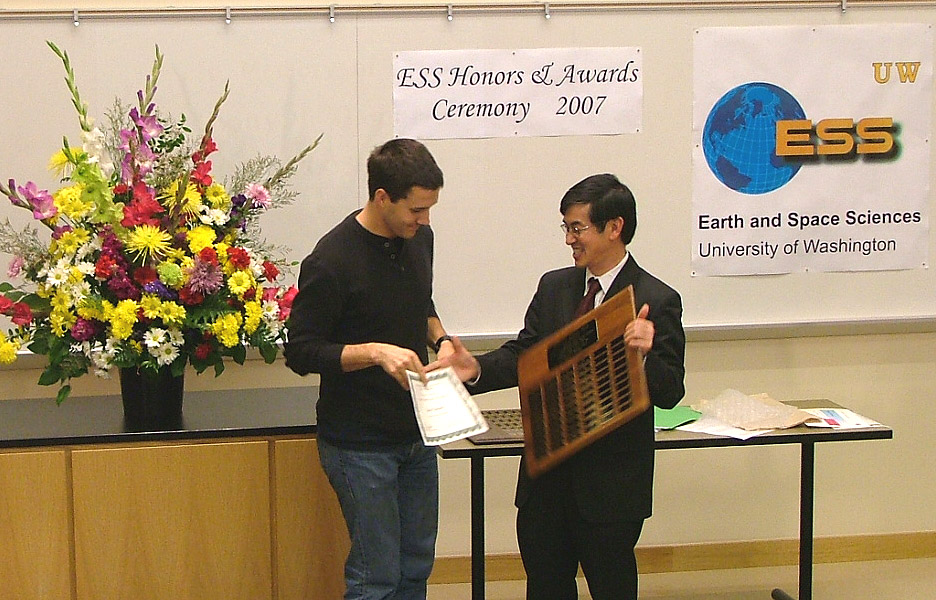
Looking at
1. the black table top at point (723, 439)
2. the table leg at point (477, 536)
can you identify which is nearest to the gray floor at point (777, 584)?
the table leg at point (477, 536)

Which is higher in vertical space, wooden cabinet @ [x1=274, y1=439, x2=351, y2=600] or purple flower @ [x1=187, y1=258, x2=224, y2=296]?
purple flower @ [x1=187, y1=258, x2=224, y2=296]

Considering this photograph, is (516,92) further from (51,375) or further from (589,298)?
(51,375)

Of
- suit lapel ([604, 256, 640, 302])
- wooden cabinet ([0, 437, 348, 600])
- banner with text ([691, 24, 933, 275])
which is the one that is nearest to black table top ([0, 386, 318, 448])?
wooden cabinet ([0, 437, 348, 600])

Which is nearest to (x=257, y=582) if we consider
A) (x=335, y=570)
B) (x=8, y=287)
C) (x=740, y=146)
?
(x=335, y=570)

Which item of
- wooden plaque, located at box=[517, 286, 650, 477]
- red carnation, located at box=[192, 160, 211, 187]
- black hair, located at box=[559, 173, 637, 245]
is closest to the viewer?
wooden plaque, located at box=[517, 286, 650, 477]

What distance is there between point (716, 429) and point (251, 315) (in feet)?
4.31

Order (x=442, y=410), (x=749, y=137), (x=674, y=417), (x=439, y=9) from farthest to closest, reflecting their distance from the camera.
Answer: (x=749, y=137) < (x=439, y=9) < (x=674, y=417) < (x=442, y=410)

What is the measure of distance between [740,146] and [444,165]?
3.23 feet

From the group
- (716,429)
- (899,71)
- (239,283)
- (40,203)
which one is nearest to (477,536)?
(716,429)

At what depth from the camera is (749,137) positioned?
147 inches

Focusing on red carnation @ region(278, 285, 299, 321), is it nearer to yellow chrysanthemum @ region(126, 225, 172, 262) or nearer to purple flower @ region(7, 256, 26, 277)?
yellow chrysanthemum @ region(126, 225, 172, 262)

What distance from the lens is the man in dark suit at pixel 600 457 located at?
249cm

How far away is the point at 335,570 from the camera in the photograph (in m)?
2.81

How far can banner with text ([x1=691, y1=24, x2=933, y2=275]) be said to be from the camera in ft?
12.2
